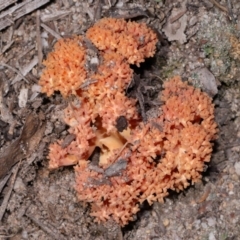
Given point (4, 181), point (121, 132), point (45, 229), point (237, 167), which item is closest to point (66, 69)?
point (121, 132)

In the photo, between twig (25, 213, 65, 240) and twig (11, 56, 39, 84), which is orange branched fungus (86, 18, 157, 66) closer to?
twig (11, 56, 39, 84)

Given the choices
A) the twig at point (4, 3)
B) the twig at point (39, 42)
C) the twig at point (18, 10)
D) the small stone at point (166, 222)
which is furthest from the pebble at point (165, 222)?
the twig at point (4, 3)

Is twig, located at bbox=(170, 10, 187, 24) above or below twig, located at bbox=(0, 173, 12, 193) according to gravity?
above

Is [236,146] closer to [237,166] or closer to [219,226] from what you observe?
[237,166]

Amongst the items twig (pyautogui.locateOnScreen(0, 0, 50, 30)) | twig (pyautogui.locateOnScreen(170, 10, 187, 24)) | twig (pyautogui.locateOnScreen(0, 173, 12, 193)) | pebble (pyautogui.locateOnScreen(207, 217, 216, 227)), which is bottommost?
pebble (pyautogui.locateOnScreen(207, 217, 216, 227))

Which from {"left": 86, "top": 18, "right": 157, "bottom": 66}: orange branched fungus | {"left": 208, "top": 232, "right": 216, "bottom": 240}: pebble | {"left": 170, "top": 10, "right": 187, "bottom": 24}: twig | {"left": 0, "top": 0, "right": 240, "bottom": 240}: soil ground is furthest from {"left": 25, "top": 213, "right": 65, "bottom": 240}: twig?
{"left": 170, "top": 10, "right": 187, "bottom": 24}: twig

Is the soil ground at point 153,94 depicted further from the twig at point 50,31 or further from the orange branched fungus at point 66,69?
the orange branched fungus at point 66,69

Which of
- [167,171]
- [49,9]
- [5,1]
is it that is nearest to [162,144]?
[167,171]

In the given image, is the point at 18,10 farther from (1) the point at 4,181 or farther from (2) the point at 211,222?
(2) the point at 211,222
